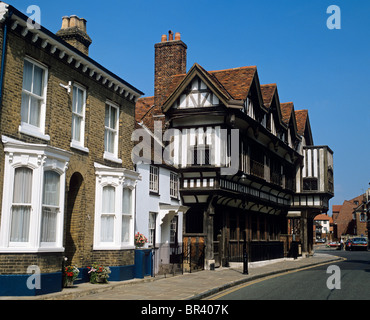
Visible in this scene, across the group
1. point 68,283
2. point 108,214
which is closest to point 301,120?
point 108,214

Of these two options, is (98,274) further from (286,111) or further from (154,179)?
Answer: (286,111)

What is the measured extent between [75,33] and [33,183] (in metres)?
8.05

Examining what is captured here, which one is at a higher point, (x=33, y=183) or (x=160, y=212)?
(x=33, y=183)

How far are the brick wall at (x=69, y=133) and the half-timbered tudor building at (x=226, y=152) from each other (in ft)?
19.1

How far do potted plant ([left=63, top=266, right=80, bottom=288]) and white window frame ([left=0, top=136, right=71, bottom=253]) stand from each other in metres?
1.01

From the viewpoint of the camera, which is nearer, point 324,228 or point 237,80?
A: point 237,80

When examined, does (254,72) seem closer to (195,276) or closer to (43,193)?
(195,276)

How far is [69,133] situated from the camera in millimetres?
14391

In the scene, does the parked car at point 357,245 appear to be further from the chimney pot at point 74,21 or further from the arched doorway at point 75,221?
the arched doorway at point 75,221

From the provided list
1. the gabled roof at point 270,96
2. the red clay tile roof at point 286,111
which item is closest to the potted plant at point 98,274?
the gabled roof at point 270,96

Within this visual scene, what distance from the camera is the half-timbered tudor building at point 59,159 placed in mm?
11719

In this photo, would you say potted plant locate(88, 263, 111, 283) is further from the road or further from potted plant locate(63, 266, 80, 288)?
the road

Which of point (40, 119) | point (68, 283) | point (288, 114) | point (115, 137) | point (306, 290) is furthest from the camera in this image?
point (288, 114)

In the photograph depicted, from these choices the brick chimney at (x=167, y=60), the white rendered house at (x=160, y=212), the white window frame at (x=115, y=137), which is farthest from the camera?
the brick chimney at (x=167, y=60)
